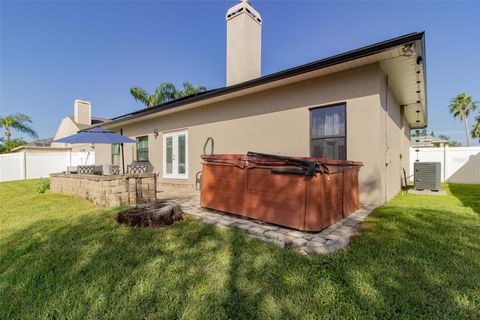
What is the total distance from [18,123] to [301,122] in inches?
→ 1023

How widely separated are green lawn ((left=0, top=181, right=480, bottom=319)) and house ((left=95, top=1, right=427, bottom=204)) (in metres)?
2.28

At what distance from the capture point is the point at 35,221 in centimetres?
392

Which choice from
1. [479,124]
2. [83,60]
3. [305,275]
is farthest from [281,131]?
[479,124]

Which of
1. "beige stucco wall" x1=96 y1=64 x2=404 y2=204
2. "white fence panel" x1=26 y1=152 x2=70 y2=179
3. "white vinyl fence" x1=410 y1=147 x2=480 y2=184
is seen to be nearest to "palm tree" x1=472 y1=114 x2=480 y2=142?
"white vinyl fence" x1=410 y1=147 x2=480 y2=184

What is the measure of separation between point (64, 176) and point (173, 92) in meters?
13.4

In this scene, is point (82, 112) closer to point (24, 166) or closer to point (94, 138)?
point (24, 166)

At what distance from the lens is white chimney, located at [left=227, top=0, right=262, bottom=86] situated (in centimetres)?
865

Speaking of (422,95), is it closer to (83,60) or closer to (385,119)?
(385,119)

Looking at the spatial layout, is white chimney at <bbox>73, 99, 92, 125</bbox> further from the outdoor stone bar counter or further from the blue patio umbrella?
the outdoor stone bar counter

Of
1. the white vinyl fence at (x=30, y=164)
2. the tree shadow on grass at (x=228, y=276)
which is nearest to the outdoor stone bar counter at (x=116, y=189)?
the tree shadow on grass at (x=228, y=276)

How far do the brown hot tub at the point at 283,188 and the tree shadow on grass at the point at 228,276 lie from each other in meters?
0.57

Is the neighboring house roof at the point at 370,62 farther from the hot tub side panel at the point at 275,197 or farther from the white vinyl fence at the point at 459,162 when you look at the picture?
the white vinyl fence at the point at 459,162

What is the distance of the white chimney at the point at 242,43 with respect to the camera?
28.4 ft

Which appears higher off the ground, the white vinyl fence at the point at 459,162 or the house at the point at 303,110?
the house at the point at 303,110
